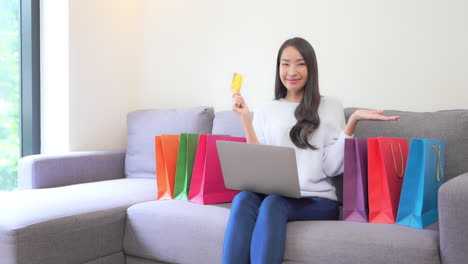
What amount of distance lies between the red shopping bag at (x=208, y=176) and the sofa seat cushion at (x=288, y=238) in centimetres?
6

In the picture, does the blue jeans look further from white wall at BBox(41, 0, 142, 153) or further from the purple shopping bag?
white wall at BBox(41, 0, 142, 153)

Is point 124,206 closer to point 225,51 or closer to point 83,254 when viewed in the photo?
point 83,254

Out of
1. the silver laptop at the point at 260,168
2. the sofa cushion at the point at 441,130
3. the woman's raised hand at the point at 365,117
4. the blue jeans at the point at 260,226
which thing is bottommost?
the blue jeans at the point at 260,226

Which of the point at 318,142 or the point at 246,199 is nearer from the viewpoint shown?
the point at 246,199

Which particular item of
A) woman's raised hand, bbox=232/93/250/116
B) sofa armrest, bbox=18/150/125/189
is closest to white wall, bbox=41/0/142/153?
sofa armrest, bbox=18/150/125/189

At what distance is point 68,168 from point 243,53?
122 cm

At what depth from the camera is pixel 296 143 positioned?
1.93 m

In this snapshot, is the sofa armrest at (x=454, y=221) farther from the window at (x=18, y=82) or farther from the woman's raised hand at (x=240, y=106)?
the window at (x=18, y=82)

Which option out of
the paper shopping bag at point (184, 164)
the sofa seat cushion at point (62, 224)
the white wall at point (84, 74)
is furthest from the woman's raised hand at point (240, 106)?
the white wall at point (84, 74)

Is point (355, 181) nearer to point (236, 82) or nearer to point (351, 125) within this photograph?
point (351, 125)

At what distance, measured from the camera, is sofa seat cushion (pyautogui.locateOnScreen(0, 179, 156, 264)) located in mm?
1665

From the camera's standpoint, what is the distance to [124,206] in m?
2.05

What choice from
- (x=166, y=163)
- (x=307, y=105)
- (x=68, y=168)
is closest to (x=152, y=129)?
(x=68, y=168)

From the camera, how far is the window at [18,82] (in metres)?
2.88
